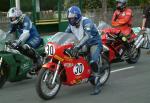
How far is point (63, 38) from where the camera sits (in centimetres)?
849

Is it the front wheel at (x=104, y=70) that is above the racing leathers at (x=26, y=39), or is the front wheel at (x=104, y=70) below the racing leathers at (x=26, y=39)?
below

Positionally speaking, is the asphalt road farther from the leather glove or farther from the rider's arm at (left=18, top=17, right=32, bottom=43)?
the rider's arm at (left=18, top=17, right=32, bottom=43)

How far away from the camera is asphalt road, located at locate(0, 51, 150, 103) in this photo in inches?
334

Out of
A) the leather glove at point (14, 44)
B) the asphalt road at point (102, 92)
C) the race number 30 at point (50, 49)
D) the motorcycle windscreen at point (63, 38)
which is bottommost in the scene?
the asphalt road at point (102, 92)

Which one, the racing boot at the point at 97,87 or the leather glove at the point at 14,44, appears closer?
the racing boot at the point at 97,87

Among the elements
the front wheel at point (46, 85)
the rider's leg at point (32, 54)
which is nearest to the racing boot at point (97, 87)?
the front wheel at point (46, 85)

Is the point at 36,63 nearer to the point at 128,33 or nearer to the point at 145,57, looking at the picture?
the point at 128,33

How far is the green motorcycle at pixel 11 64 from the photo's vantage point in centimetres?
960

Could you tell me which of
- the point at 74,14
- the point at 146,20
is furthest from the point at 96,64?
the point at 146,20

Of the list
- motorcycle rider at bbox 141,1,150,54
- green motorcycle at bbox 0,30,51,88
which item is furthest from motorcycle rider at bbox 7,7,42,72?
motorcycle rider at bbox 141,1,150,54

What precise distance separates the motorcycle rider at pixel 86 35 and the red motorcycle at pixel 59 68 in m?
0.16

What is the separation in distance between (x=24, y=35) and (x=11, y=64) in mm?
727

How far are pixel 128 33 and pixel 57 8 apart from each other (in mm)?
11610

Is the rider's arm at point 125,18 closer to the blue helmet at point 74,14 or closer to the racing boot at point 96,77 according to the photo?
the racing boot at point 96,77
